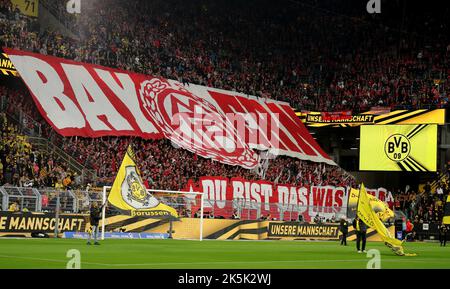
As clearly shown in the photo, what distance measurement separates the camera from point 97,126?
50.9 meters

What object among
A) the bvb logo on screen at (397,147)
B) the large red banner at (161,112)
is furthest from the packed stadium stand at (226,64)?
the bvb logo on screen at (397,147)

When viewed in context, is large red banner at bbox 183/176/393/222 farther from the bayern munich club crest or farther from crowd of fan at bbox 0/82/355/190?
the bayern munich club crest

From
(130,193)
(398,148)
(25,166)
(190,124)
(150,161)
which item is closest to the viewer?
(130,193)

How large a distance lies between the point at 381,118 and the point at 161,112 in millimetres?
18009

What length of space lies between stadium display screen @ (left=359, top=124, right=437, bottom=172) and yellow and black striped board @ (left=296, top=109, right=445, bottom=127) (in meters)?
0.99

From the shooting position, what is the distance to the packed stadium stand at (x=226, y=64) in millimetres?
47778

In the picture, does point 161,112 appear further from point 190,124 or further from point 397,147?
point 397,147

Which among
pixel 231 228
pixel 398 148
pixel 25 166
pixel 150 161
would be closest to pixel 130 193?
pixel 25 166

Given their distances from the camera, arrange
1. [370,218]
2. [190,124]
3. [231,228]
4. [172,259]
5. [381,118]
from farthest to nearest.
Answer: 1. [381,118]
2. [190,124]
3. [231,228]
4. [370,218]
5. [172,259]

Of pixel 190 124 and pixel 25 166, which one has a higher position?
pixel 190 124

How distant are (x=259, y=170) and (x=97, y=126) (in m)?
13.6

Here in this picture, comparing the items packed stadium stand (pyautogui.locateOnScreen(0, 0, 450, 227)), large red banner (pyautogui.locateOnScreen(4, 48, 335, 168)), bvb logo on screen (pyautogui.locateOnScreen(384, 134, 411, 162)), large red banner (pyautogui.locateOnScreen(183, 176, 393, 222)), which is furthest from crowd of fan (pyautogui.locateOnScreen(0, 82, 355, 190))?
bvb logo on screen (pyautogui.locateOnScreen(384, 134, 411, 162))

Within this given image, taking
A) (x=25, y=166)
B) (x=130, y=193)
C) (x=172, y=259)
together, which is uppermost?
(x=25, y=166)

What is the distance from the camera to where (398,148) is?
61.4m
